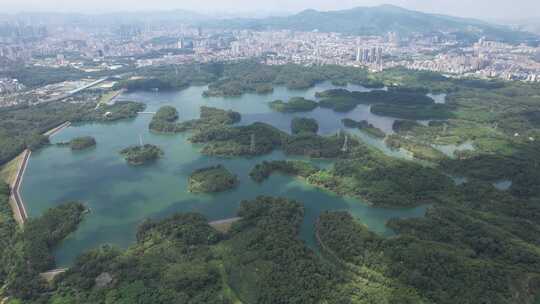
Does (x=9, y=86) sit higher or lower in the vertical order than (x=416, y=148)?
higher

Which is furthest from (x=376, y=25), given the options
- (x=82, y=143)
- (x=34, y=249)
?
(x=34, y=249)

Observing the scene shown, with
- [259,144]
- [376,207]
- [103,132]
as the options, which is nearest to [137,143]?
[103,132]

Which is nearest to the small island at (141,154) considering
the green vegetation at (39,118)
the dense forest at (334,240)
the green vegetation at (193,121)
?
the dense forest at (334,240)

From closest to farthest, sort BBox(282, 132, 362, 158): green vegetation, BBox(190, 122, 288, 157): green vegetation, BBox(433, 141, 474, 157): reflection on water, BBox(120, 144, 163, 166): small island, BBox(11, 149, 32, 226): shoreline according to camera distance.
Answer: BBox(11, 149, 32, 226): shoreline < BBox(120, 144, 163, 166): small island < BBox(282, 132, 362, 158): green vegetation < BBox(190, 122, 288, 157): green vegetation < BBox(433, 141, 474, 157): reflection on water

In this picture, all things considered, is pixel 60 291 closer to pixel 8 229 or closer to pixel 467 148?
pixel 8 229

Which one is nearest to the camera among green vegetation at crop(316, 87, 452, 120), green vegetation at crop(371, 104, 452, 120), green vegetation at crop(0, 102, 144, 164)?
green vegetation at crop(0, 102, 144, 164)

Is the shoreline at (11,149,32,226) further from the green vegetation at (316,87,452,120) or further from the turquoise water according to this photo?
the green vegetation at (316,87,452,120)

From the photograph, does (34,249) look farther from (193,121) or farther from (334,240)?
(193,121)

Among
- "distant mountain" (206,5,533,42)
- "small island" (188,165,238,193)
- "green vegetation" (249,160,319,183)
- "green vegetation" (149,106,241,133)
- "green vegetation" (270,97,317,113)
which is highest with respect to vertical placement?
"distant mountain" (206,5,533,42)

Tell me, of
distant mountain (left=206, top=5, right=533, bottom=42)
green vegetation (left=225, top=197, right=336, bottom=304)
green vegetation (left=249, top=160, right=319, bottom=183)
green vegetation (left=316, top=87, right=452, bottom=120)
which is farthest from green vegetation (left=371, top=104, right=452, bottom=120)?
distant mountain (left=206, top=5, right=533, bottom=42)
